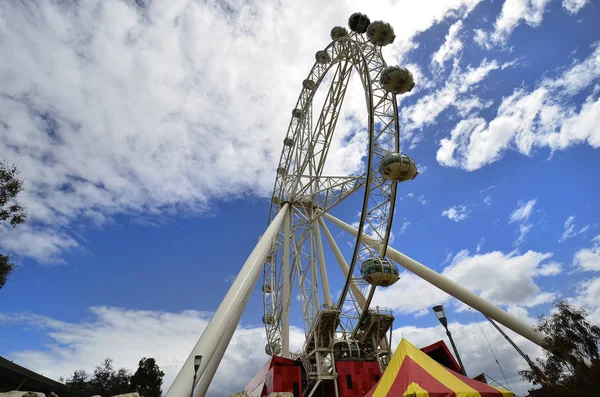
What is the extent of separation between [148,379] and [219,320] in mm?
33533

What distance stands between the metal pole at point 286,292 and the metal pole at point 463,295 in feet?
20.8

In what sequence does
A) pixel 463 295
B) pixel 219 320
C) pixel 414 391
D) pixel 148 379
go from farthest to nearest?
pixel 148 379 < pixel 463 295 < pixel 219 320 < pixel 414 391

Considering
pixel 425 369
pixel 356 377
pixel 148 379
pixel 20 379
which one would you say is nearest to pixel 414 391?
pixel 425 369

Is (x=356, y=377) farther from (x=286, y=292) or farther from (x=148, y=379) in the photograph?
(x=148, y=379)

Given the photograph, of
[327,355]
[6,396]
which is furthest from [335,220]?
[6,396]

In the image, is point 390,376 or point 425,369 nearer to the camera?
point 425,369

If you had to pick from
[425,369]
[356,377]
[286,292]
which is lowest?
[425,369]

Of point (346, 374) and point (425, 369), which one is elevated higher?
point (346, 374)

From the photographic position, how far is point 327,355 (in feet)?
64.4

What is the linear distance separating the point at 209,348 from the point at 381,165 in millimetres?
12446

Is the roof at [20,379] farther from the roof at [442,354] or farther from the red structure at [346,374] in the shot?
the roof at [442,354]

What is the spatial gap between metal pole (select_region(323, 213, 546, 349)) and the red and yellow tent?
925 centimetres

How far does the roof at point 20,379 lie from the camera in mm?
24547

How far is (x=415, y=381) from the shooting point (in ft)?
27.6
